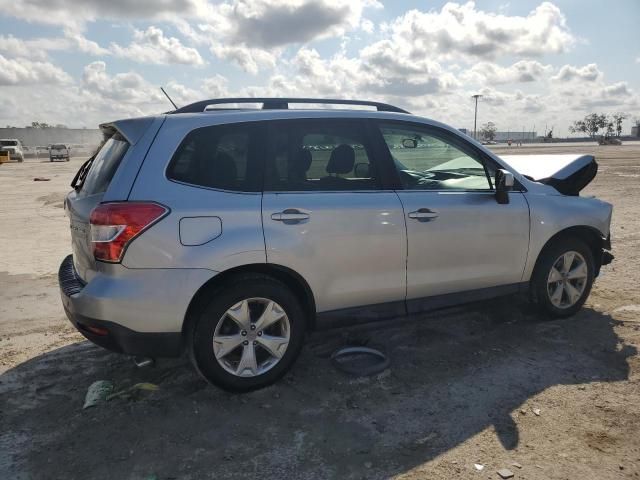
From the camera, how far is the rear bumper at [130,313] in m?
3.06

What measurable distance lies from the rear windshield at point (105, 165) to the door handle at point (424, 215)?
202 centimetres

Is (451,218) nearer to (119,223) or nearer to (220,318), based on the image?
(220,318)

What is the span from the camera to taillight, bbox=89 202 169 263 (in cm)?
301

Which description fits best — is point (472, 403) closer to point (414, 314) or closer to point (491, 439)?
point (491, 439)

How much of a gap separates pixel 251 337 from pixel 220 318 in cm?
26

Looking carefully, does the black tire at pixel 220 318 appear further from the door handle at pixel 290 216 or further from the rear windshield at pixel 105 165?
the rear windshield at pixel 105 165

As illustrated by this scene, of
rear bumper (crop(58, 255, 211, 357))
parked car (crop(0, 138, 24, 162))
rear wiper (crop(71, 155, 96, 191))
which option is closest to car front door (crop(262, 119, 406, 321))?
rear bumper (crop(58, 255, 211, 357))

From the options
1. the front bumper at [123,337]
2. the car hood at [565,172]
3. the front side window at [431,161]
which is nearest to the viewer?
the front bumper at [123,337]

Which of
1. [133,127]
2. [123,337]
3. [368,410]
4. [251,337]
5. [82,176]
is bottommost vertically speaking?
[368,410]

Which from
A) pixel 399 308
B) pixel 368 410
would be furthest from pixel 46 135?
pixel 368 410

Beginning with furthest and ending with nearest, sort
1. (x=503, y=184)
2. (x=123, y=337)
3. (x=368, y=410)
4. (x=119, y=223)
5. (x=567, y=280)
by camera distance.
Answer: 1. (x=567, y=280)
2. (x=503, y=184)
3. (x=368, y=410)
4. (x=123, y=337)
5. (x=119, y=223)

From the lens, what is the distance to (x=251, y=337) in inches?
133

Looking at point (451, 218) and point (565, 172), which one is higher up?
point (565, 172)

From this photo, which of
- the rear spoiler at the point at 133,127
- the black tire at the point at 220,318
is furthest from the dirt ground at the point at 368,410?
the rear spoiler at the point at 133,127
